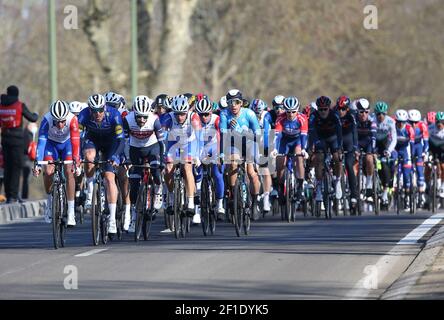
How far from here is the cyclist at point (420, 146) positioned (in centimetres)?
2780

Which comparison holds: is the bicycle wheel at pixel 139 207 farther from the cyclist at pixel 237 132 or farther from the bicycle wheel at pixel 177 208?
the cyclist at pixel 237 132

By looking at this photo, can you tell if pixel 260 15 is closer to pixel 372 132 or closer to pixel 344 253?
pixel 372 132

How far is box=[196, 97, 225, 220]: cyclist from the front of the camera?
2028 centimetres

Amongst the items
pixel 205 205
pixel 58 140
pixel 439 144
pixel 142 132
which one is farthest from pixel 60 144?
pixel 439 144

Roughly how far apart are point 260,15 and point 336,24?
139 inches

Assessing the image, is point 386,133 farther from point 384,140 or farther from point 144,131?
point 144,131

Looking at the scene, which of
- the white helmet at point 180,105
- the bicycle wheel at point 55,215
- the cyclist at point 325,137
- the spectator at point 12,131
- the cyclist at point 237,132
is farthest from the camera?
the spectator at point 12,131

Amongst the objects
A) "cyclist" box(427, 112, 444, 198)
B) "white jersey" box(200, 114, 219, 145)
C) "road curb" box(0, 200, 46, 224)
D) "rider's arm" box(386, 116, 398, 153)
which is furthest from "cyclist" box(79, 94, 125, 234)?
"cyclist" box(427, 112, 444, 198)

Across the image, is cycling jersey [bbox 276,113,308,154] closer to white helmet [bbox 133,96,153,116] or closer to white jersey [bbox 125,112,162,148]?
white jersey [bbox 125,112,162,148]

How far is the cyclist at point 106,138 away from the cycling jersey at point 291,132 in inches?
200

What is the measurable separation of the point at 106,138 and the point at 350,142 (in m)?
6.92

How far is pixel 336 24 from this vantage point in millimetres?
54312

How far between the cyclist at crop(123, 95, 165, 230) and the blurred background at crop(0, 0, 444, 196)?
1101 inches

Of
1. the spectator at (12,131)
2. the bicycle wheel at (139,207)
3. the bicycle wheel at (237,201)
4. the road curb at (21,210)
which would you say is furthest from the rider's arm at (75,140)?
the spectator at (12,131)
